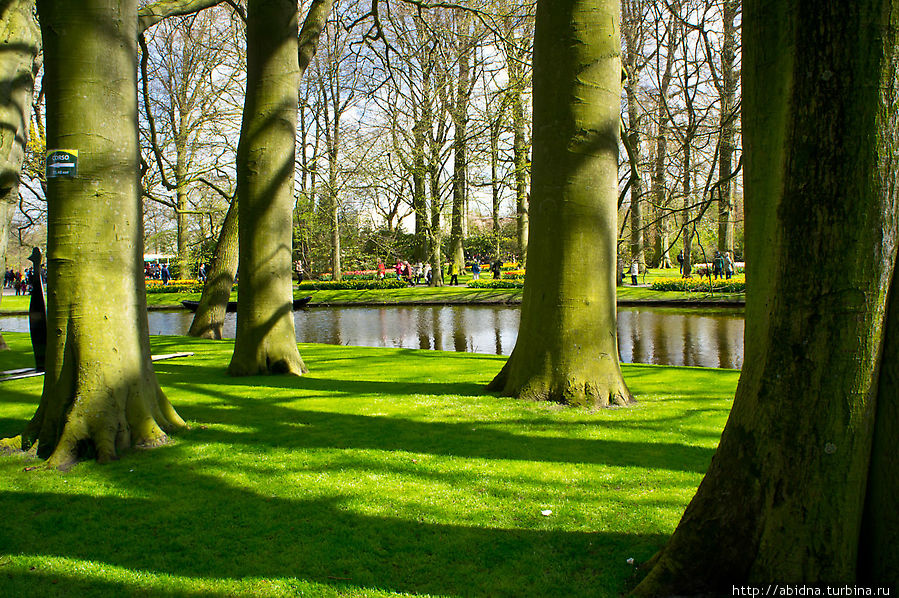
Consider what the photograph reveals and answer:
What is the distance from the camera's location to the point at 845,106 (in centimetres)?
219

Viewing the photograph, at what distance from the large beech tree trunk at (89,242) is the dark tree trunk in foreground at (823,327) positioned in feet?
14.1

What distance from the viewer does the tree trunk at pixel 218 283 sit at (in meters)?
14.5

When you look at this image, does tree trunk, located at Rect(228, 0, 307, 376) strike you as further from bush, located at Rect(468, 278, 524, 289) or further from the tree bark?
bush, located at Rect(468, 278, 524, 289)

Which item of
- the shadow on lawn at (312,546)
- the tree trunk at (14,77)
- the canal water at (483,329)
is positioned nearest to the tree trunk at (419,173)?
the canal water at (483,329)

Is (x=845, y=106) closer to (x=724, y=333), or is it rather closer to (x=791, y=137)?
(x=791, y=137)

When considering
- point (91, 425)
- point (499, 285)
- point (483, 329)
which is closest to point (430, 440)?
point (91, 425)

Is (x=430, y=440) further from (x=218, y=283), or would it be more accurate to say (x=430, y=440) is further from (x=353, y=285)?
(x=353, y=285)

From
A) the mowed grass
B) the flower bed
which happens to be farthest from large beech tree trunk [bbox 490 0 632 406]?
the flower bed

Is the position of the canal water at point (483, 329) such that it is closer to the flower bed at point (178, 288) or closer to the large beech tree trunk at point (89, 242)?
the flower bed at point (178, 288)

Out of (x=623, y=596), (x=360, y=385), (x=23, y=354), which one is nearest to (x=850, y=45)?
(x=623, y=596)

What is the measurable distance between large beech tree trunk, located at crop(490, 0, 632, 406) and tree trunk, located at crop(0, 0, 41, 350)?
766cm

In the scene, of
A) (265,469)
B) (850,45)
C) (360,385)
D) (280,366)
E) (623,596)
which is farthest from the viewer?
(280,366)

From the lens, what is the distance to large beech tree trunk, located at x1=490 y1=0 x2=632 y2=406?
248 inches

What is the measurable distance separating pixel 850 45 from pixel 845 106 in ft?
0.69
